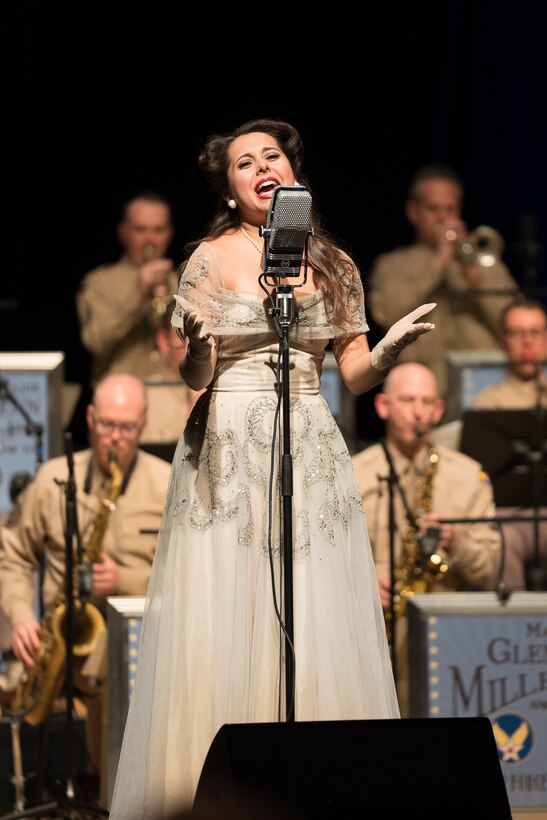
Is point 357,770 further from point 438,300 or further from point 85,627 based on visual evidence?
point 438,300

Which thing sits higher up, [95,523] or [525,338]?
[525,338]

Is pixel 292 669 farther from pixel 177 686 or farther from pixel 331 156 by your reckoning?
pixel 331 156

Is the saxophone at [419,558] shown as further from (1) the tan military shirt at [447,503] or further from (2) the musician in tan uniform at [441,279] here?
(2) the musician in tan uniform at [441,279]

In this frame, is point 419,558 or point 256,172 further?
point 419,558

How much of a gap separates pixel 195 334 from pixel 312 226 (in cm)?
58

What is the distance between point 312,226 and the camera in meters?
3.59

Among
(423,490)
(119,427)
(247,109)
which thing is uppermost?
(247,109)

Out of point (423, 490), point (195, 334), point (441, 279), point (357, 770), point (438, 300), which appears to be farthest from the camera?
point (438, 300)

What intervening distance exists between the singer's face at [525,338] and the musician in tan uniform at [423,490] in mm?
916

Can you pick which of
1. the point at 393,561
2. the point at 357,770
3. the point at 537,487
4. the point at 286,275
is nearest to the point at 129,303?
the point at 537,487

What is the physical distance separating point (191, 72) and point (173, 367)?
2.33 metres

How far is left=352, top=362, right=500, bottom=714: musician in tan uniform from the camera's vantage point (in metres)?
5.90

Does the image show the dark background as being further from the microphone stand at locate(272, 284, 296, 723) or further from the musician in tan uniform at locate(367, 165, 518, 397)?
the microphone stand at locate(272, 284, 296, 723)

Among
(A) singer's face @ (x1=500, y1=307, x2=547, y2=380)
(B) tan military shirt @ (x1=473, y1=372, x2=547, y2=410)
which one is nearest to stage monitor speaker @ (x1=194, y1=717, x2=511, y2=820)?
(B) tan military shirt @ (x1=473, y1=372, x2=547, y2=410)
